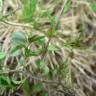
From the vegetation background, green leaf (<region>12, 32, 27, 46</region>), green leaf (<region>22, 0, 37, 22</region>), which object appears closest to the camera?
green leaf (<region>12, 32, 27, 46</region>)

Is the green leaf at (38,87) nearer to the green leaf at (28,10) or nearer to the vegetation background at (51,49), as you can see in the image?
the vegetation background at (51,49)

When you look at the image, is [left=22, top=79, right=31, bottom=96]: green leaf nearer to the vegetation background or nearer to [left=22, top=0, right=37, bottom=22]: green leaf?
the vegetation background

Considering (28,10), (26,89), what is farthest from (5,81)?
(28,10)

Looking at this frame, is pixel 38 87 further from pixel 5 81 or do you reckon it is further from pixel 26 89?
pixel 5 81

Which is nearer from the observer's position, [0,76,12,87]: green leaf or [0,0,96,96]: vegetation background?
[0,76,12,87]: green leaf

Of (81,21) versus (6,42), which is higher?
(81,21)

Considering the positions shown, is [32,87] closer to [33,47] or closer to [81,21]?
[33,47]

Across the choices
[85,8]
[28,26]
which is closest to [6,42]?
[28,26]

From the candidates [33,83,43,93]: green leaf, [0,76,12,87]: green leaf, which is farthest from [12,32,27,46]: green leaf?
[33,83,43,93]: green leaf
